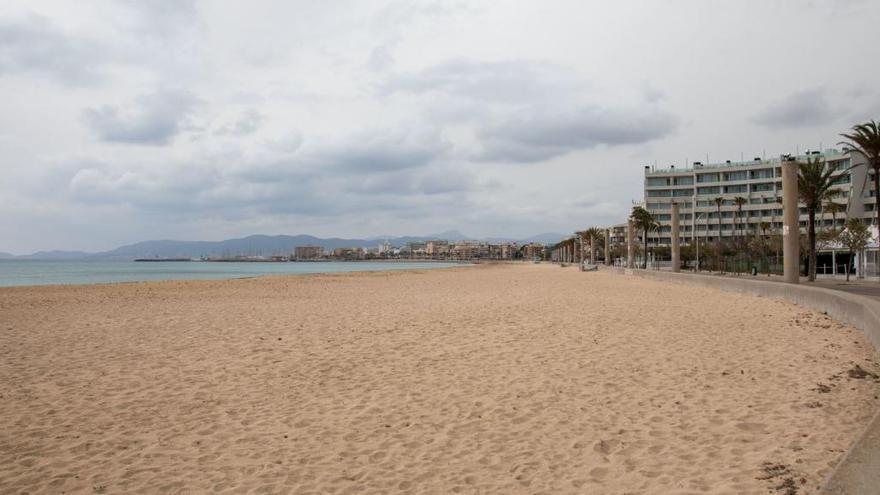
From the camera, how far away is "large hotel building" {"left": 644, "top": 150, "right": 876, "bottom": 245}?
108 metres

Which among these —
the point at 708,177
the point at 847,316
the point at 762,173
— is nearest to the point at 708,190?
the point at 708,177

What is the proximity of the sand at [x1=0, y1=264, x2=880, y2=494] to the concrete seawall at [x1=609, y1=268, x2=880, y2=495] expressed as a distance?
42 cm

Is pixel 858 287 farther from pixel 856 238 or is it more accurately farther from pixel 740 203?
pixel 740 203

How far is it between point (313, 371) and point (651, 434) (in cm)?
516

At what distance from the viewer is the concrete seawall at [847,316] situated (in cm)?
387

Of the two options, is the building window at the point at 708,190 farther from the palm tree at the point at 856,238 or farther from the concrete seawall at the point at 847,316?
the concrete seawall at the point at 847,316

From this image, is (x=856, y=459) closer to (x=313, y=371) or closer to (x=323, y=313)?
(x=313, y=371)

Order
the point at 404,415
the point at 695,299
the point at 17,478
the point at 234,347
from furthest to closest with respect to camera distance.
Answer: the point at 695,299 < the point at 234,347 < the point at 404,415 < the point at 17,478

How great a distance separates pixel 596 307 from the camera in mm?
18406

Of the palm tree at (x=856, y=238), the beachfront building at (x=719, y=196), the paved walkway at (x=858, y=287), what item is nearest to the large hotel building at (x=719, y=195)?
the beachfront building at (x=719, y=196)

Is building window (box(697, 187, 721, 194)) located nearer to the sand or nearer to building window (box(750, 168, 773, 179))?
building window (box(750, 168, 773, 179))

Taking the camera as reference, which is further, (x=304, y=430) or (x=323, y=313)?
(x=323, y=313)

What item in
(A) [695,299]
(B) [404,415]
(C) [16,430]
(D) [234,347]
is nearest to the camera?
(C) [16,430]

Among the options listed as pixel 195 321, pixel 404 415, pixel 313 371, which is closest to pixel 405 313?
pixel 195 321
